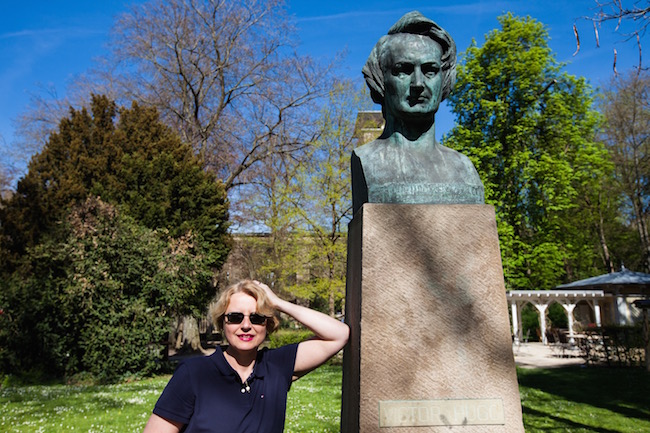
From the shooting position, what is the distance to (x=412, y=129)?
13.1ft

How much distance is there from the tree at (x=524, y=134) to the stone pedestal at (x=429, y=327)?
17.7m

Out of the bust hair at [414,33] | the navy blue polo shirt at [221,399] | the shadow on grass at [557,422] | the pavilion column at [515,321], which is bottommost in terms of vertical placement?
the shadow on grass at [557,422]

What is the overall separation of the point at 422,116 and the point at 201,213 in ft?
46.9

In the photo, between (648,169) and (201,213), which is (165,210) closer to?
(201,213)

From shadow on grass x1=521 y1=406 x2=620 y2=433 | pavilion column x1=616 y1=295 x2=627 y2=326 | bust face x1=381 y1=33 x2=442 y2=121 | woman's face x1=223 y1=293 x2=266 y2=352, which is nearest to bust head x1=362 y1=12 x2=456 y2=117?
bust face x1=381 y1=33 x2=442 y2=121

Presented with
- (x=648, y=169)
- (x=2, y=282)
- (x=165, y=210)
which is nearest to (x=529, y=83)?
(x=648, y=169)

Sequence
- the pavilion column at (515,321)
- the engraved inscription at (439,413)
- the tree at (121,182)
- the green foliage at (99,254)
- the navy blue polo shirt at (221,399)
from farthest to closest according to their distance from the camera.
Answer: the pavilion column at (515,321), the tree at (121,182), the green foliage at (99,254), the engraved inscription at (439,413), the navy blue polo shirt at (221,399)

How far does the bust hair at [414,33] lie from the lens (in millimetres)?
3895

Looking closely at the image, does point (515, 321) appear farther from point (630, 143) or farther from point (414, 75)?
point (414, 75)

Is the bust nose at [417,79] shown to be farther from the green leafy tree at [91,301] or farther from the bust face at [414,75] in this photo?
the green leafy tree at [91,301]

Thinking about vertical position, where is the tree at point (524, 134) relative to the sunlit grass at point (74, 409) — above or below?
above

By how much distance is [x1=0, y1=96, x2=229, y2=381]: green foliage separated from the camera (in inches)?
524

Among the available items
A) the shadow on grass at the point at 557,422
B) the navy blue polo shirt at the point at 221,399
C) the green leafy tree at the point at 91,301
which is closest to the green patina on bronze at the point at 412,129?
the navy blue polo shirt at the point at 221,399

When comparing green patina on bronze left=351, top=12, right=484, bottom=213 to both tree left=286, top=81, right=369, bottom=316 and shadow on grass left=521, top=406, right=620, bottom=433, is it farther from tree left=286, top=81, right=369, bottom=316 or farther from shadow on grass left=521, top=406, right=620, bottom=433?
tree left=286, top=81, right=369, bottom=316
